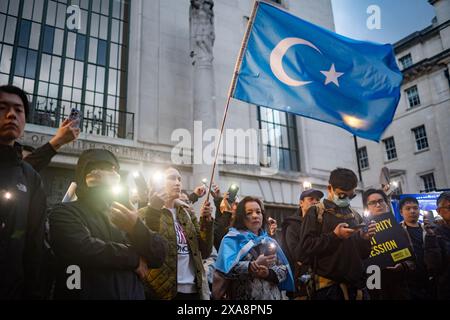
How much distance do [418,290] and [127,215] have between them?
13.3 ft

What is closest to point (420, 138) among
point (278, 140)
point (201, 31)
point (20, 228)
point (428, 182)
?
point (428, 182)

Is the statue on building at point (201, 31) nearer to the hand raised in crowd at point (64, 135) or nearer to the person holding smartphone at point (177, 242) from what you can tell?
the person holding smartphone at point (177, 242)

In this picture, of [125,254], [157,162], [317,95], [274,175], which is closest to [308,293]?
[125,254]

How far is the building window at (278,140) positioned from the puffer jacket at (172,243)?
8.77 metres

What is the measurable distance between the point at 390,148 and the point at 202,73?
933 inches

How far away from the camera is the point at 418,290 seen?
474 centimetres

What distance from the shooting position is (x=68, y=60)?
34.4 ft

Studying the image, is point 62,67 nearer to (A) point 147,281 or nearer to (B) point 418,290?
(A) point 147,281

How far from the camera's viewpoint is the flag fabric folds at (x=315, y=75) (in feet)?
18.4

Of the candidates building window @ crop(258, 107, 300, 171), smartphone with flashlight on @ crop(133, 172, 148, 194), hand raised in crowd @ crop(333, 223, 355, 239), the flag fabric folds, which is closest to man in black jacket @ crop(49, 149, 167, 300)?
smartphone with flashlight on @ crop(133, 172, 148, 194)

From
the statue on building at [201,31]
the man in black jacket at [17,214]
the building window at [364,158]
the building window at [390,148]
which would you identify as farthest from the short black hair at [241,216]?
the building window at [364,158]

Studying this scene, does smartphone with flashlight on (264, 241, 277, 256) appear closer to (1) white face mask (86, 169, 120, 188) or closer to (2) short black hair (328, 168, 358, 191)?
(2) short black hair (328, 168, 358, 191)

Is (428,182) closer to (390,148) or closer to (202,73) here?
(390,148)
